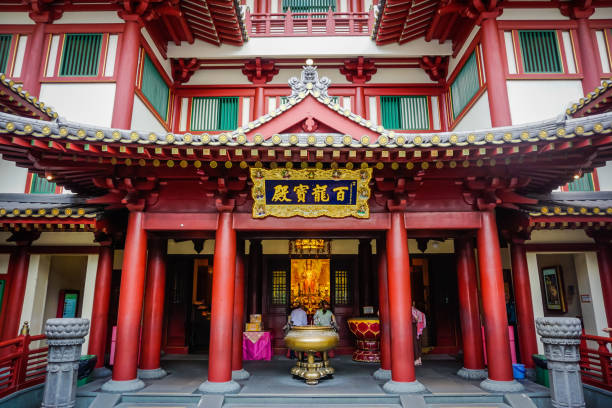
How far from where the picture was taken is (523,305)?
784cm

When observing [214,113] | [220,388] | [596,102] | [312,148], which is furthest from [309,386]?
[214,113]

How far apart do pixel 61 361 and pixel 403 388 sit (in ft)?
17.8

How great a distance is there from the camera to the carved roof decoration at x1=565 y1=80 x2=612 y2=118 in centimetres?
705

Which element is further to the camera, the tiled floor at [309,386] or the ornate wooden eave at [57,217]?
the ornate wooden eave at [57,217]

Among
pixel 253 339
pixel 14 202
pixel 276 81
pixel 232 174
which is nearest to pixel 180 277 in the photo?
pixel 253 339

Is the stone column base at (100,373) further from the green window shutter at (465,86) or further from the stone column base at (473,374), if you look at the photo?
the green window shutter at (465,86)

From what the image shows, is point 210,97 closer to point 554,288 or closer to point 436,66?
point 436,66

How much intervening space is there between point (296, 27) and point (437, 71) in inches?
186

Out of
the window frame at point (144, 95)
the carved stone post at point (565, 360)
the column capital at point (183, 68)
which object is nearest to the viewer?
the carved stone post at point (565, 360)

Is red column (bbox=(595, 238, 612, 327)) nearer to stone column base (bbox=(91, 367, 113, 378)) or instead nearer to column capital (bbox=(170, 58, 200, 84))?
stone column base (bbox=(91, 367, 113, 378))

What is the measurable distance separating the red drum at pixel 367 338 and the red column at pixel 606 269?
196 inches

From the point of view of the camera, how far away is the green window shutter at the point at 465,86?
976 centimetres

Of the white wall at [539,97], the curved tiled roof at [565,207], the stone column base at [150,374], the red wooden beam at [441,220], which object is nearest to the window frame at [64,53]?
the stone column base at [150,374]

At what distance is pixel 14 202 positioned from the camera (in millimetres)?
8453
